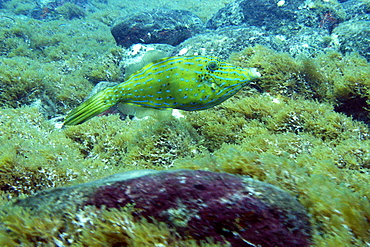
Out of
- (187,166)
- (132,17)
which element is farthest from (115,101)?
(132,17)

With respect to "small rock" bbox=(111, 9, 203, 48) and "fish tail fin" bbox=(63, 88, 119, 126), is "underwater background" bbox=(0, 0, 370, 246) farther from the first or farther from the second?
"fish tail fin" bbox=(63, 88, 119, 126)

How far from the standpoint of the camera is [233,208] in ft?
4.33

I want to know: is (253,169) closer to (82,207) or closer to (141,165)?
(82,207)

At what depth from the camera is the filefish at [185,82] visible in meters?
2.59

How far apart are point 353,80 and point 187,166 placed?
132 inches

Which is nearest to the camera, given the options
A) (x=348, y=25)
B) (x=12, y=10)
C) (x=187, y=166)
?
(x=187, y=166)

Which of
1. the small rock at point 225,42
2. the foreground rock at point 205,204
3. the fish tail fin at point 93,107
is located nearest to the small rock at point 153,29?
the small rock at point 225,42

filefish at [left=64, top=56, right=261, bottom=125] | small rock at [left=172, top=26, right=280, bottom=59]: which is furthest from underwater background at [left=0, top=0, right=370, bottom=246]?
filefish at [left=64, top=56, right=261, bottom=125]

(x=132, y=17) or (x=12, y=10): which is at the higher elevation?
(x=12, y=10)

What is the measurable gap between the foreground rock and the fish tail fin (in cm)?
135

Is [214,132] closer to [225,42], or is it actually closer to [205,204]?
[205,204]

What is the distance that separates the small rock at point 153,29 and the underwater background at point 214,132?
64 mm

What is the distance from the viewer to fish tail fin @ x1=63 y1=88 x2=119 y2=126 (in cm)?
275

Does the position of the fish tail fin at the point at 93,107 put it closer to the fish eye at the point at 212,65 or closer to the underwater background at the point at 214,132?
the underwater background at the point at 214,132
